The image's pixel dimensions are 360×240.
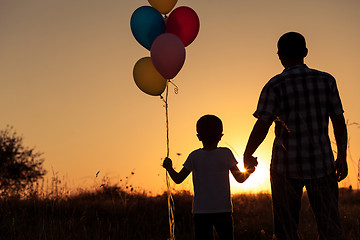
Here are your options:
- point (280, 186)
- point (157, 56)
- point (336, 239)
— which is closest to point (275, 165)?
point (280, 186)

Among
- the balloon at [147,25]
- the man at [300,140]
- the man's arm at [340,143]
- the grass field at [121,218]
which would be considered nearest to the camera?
the man at [300,140]

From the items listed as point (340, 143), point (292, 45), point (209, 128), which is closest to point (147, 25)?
point (209, 128)

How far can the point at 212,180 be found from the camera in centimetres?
418

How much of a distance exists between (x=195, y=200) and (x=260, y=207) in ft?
20.2

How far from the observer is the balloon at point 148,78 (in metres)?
6.32

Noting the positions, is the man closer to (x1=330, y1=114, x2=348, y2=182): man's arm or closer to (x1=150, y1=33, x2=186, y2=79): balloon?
(x1=330, y1=114, x2=348, y2=182): man's arm

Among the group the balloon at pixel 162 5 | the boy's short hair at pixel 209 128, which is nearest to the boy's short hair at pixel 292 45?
the boy's short hair at pixel 209 128

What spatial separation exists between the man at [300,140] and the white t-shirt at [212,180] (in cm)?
31

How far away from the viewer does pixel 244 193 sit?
39.0ft

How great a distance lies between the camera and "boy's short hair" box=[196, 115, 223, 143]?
13.7 ft

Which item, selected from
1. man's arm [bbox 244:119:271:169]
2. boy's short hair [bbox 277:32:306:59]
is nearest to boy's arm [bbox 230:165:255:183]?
man's arm [bbox 244:119:271:169]

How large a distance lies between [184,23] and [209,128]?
2715mm

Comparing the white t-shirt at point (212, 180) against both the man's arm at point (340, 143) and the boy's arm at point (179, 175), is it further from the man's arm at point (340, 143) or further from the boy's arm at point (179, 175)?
the man's arm at point (340, 143)

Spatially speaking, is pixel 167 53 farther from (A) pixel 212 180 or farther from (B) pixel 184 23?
(A) pixel 212 180
